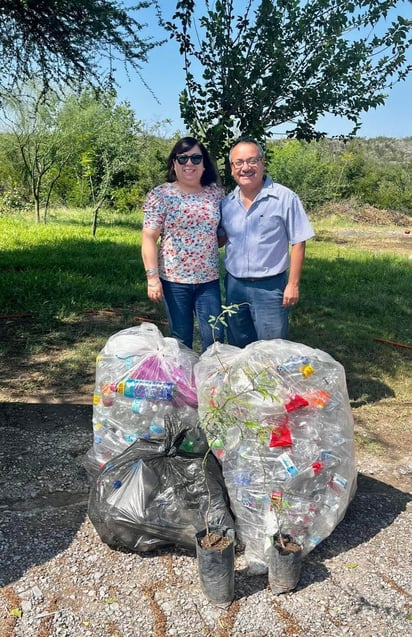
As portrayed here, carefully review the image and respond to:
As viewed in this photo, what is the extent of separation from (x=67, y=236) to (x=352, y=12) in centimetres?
908

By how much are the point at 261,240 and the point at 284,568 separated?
170 centimetres

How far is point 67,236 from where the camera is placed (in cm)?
1264

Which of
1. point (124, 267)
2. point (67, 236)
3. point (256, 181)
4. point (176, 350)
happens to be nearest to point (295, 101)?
point (256, 181)

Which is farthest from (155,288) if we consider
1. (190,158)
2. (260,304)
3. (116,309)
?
(116,309)

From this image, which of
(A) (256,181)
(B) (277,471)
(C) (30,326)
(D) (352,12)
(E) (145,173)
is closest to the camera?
(B) (277,471)

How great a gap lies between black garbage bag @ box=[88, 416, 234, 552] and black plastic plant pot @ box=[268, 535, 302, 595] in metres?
0.23

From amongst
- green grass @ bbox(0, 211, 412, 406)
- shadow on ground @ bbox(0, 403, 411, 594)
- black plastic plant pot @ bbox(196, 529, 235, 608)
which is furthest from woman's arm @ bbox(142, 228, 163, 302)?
green grass @ bbox(0, 211, 412, 406)

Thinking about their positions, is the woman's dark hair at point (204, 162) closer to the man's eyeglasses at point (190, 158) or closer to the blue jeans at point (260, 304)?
Result: the man's eyeglasses at point (190, 158)

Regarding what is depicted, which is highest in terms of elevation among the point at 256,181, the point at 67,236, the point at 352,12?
the point at 352,12

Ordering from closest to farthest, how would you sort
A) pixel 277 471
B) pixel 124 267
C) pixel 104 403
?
1. pixel 277 471
2. pixel 104 403
3. pixel 124 267

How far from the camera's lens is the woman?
10.7 ft

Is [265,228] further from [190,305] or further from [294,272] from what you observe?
[190,305]

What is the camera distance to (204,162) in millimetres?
3289

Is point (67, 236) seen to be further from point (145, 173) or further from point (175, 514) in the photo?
point (175, 514)
